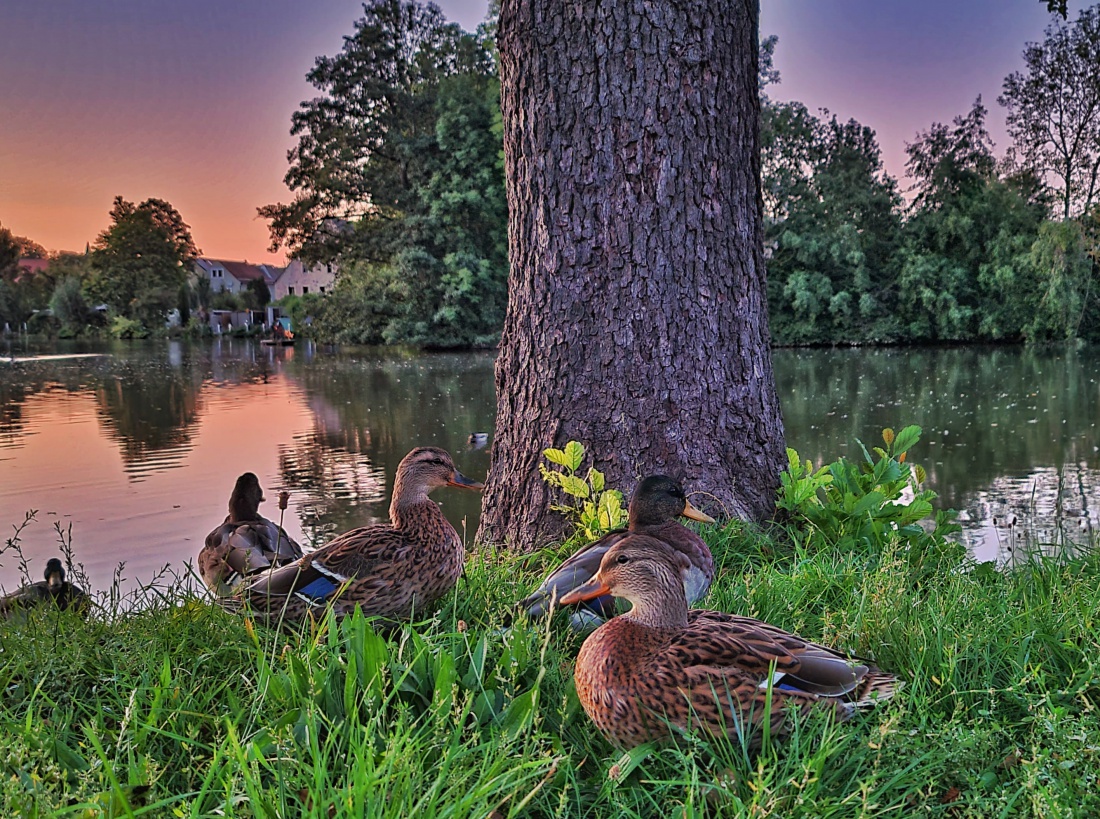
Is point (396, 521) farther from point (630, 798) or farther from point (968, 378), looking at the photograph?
point (968, 378)

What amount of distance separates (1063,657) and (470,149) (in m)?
36.5

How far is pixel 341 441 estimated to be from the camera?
41.9 ft

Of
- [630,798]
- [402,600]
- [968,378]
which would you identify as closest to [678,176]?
[402,600]

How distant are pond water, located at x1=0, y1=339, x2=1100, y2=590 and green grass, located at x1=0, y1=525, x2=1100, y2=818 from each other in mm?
1406

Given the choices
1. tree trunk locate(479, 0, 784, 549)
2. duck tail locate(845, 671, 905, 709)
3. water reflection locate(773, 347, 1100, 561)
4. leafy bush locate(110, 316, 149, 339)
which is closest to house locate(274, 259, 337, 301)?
leafy bush locate(110, 316, 149, 339)

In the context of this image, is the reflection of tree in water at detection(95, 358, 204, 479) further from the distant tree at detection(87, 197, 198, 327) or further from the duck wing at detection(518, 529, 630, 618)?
the distant tree at detection(87, 197, 198, 327)

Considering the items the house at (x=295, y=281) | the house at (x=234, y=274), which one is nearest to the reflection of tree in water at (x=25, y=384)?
Answer: the house at (x=295, y=281)

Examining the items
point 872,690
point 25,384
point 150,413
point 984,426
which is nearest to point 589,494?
point 872,690

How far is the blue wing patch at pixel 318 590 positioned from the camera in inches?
114

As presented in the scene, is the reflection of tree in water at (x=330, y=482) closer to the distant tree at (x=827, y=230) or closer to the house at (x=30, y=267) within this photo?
the distant tree at (x=827, y=230)

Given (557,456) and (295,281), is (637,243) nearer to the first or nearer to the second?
(557,456)

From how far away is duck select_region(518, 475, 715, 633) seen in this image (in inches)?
110

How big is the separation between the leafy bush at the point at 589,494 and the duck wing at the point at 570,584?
2.52 feet

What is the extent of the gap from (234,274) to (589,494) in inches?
3855
